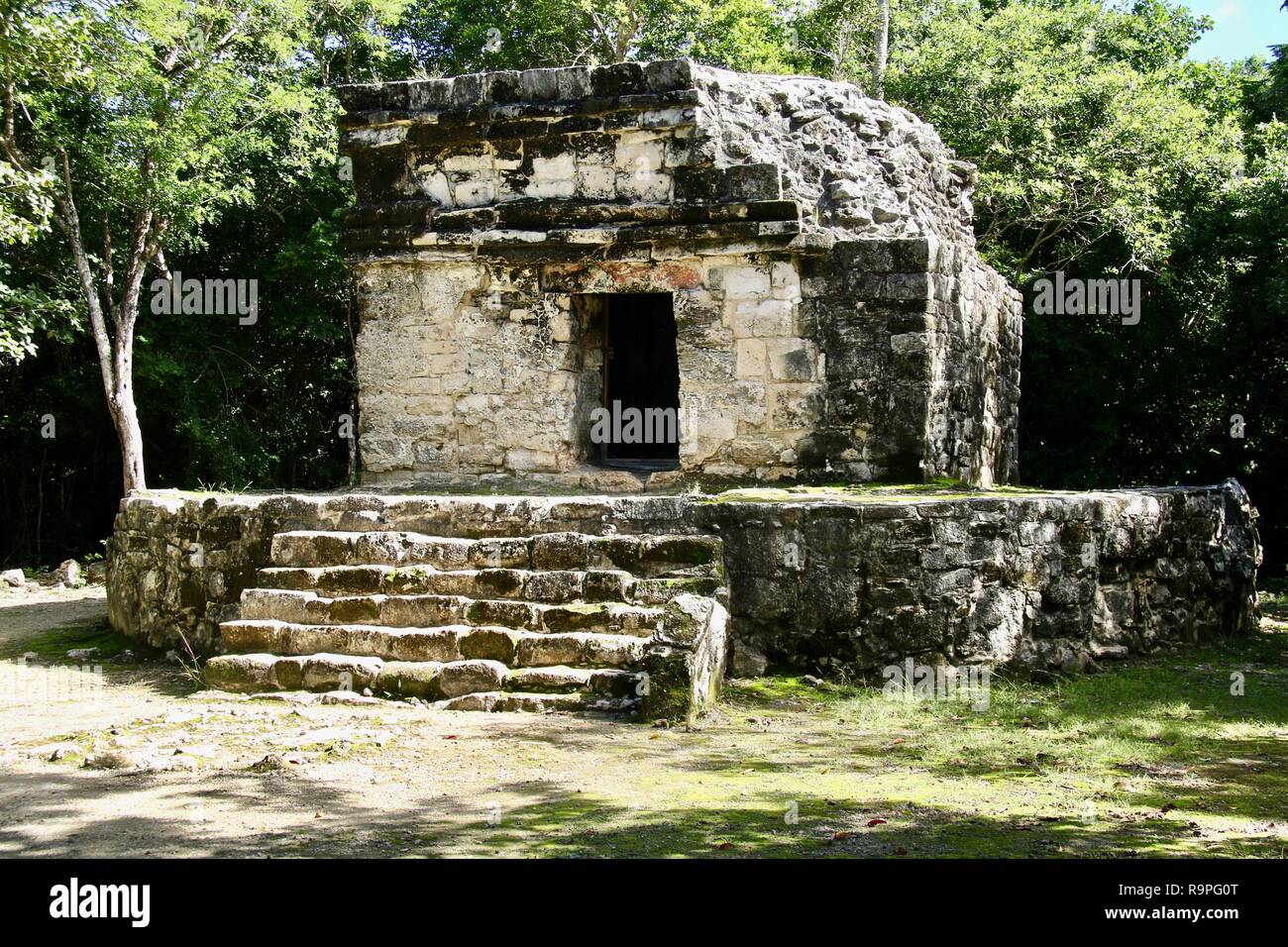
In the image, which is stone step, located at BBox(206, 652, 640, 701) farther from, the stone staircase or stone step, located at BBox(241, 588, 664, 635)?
stone step, located at BBox(241, 588, 664, 635)

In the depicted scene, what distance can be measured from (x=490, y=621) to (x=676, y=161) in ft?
13.5

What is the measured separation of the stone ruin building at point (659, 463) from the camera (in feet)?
23.6

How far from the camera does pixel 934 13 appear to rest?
780 inches

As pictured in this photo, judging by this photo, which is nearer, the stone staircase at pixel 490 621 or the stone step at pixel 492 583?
the stone staircase at pixel 490 621

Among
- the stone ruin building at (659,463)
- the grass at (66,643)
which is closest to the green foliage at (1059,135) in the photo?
the stone ruin building at (659,463)

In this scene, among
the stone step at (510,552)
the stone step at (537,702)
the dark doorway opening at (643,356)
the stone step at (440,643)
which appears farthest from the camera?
the dark doorway opening at (643,356)

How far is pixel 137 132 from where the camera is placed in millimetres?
13797

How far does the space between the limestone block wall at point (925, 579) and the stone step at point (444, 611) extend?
846 mm

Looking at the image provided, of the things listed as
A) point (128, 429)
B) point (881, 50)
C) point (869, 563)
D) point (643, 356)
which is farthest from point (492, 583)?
point (881, 50)

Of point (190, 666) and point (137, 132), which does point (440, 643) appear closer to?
point (190, 666)

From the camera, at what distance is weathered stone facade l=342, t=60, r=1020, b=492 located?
8938 mm

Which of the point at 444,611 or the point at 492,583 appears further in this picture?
the point at 492,583

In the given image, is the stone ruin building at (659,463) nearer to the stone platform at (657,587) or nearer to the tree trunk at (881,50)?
the stone platform at (657,587)
